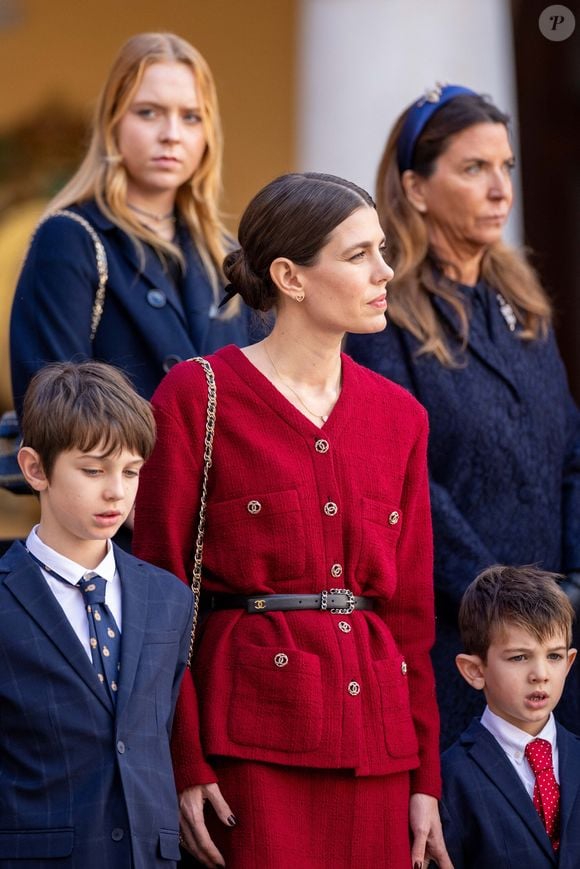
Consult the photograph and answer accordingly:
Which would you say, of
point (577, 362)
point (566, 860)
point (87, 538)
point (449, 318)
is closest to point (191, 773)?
point (87, 538)

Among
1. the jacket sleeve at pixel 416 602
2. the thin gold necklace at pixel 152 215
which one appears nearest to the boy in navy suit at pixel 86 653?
the jacket sleeve at pixel 416 602

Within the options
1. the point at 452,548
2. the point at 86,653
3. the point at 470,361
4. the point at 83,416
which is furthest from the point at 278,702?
the point at 470,361

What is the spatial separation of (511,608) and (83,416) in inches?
44.2

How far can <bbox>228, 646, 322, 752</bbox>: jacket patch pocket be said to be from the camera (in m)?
3.49

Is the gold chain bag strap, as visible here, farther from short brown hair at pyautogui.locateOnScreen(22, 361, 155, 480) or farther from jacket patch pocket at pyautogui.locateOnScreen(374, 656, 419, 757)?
jacket patch pocket at pyautogui.locateOnScreen(374, 656, 419, 757)

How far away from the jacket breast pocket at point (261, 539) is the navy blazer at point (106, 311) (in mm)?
806

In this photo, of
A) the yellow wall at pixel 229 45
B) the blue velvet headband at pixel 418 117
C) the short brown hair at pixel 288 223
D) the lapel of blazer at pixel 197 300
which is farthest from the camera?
the yellow wall at pixel 229 45

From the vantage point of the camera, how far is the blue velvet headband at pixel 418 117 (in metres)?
4.84

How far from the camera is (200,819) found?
11.4ft

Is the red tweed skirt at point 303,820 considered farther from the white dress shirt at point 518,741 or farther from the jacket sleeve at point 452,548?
the jacket sleeve at point 452,548

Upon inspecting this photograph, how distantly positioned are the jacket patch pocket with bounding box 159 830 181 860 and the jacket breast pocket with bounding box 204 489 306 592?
547mm

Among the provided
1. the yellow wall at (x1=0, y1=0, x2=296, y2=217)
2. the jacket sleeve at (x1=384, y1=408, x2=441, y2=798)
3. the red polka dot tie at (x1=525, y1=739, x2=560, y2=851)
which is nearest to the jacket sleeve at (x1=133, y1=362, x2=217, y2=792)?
the jacket sleeve at (x1=384, y1=408, x2=441, y2=798)

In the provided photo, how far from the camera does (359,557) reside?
3.64 metres

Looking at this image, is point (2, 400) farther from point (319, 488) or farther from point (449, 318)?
point (319, 488)
